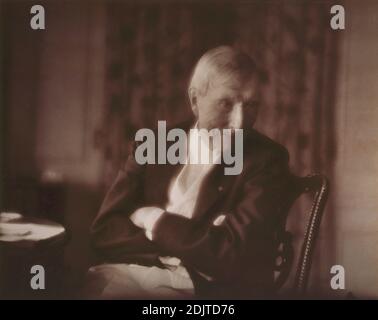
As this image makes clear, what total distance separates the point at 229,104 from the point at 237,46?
25 cm

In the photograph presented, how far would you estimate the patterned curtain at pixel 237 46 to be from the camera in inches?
91.8

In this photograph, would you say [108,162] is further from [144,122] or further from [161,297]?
[161,297]

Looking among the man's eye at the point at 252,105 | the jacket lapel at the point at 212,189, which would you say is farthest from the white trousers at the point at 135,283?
the man's eye at the point at 252,105

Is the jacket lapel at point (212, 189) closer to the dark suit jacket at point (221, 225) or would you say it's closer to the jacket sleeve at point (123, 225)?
the dark suit jacket at point (221, 225)

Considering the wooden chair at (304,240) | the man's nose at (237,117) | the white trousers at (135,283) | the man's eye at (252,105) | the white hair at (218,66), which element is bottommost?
the white trousers at (135,283)

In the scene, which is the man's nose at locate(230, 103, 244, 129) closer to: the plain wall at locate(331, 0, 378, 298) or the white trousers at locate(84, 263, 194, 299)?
the plain wall at locate(331, 0, 378, 298)

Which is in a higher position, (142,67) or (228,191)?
(142,67)

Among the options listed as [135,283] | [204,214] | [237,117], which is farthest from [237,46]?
[135,283]

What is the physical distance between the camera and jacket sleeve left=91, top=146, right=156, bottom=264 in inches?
91.1

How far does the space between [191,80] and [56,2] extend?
0.66 m

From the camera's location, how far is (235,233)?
228 cm

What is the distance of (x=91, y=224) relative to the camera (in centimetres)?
235

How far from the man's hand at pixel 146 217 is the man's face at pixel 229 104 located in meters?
0.40
